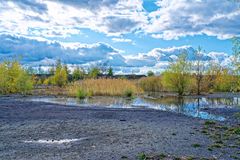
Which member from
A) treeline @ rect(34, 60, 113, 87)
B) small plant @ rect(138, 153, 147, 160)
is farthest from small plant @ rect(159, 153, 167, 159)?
treeline @ rect(34, 60, 113, 87)

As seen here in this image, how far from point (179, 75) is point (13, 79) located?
29.3 metres

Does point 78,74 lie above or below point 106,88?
above

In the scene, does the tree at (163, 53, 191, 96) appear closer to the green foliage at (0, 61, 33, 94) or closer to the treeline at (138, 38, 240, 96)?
the treeline at (138, 38, 240, 96)

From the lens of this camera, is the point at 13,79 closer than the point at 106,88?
No

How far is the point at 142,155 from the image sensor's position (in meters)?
11.8

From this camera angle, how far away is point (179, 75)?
6078 centimetres

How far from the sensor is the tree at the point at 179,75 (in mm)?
60656

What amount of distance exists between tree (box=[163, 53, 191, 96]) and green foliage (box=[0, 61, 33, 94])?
980 inches

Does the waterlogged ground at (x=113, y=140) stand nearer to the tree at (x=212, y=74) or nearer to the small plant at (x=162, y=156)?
A: the small plant at (x=162, y=156)

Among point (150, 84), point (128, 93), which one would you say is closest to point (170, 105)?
point (128, 93)

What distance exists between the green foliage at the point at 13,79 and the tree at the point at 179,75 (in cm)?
2489

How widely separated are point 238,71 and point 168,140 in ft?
27.9

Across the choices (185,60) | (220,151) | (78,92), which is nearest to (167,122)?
(220,151)

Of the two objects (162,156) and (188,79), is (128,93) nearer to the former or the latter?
(188,79)
